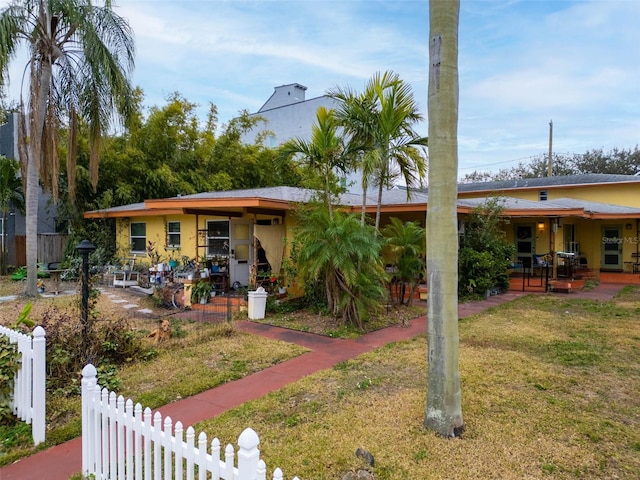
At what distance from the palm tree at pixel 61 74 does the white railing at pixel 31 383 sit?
26.7 ft

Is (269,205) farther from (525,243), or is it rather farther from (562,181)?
(562,181)

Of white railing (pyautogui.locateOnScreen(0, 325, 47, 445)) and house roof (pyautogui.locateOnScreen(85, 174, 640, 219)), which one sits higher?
house roof (pyautogui.locateOnScreen(85, 174, 640, 219))

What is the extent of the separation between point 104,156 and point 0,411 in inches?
574

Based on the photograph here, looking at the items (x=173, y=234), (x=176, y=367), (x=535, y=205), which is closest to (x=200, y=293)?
(x=173, y=234)

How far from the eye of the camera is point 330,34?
9836 mm

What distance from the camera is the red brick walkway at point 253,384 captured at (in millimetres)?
3068

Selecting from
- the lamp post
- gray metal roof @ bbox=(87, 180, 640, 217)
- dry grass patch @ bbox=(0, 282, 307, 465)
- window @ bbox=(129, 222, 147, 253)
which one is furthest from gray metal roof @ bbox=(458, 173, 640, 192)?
the lamp post

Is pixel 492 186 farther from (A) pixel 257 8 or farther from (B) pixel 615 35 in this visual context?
(A) pixel 257 8

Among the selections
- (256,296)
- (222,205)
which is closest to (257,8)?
(222,205)

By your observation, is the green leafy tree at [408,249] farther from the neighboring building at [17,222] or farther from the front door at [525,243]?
the neighboring building at [17,222]

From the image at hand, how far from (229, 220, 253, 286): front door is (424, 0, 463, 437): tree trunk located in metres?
8.00

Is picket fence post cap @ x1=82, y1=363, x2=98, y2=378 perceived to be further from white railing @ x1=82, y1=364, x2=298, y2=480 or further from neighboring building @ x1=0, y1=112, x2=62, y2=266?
neighboring building @ x1=0, y1=112, x2=62, y2=266

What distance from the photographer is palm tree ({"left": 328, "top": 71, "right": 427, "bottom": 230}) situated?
776cm

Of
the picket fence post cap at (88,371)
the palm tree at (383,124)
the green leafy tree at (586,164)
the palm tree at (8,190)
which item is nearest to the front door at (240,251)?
the palm tree at (383,124)
